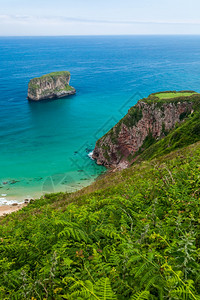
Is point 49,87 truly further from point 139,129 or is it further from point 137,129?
point 139,129

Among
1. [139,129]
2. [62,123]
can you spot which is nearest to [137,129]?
[139,129]

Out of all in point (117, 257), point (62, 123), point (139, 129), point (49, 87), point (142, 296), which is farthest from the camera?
point (49, 87)

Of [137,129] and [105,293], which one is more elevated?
[105,293]

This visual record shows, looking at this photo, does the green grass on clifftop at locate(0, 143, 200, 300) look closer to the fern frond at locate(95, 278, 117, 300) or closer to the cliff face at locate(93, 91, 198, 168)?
the fern frond at locate(95, 278, 117, 300)

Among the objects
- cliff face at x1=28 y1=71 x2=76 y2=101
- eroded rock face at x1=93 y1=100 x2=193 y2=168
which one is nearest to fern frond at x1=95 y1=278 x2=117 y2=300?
eroded rock face at x1=93 y1=100 x2=193 y2=168

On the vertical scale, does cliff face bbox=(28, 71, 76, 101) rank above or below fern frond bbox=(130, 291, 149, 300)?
below

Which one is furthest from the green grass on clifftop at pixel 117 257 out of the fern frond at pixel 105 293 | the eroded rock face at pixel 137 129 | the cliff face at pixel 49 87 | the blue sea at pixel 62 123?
the cliff face at pixel 49 87

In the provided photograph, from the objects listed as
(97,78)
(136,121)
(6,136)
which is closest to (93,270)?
(136,121)
